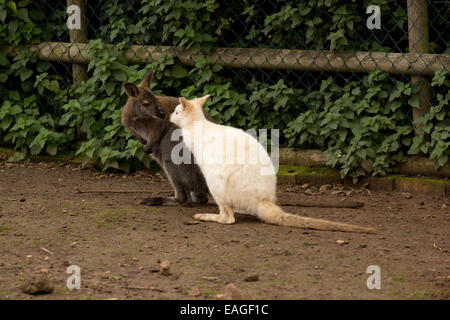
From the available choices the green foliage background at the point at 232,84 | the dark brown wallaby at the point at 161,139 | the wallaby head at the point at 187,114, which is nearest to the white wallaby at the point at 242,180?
the wallaby head at the point at 187,114

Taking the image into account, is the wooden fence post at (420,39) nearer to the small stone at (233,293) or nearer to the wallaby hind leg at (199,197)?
the wallaby hind leg at (199,197)

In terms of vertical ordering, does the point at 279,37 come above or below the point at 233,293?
above

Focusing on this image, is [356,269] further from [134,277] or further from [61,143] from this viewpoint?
[61,143]

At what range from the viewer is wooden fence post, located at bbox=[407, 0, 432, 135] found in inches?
239

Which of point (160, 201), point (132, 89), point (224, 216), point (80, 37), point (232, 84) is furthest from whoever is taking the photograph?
point (80, 37)

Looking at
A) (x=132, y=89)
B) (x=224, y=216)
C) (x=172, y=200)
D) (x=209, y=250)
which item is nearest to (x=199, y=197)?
(x=172, y=200)

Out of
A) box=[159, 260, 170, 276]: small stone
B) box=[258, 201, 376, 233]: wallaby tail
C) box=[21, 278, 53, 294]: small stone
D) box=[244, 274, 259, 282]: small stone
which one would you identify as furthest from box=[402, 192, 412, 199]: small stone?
box=[21, 278, 53, 294]: small stone

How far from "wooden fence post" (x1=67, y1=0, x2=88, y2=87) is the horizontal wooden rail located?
0.08 metres

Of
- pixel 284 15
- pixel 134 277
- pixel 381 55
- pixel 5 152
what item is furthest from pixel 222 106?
pixel 134 277

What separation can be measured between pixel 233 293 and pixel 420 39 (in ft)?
11.4

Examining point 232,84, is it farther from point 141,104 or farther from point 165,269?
point 165,269

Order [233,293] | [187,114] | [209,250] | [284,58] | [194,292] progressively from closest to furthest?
1. [233,293]
2. [194,292]
3. [209,250]
4. [187,114]
5. [284,58]

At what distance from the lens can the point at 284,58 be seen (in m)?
6.63

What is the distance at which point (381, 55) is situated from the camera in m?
6.27
